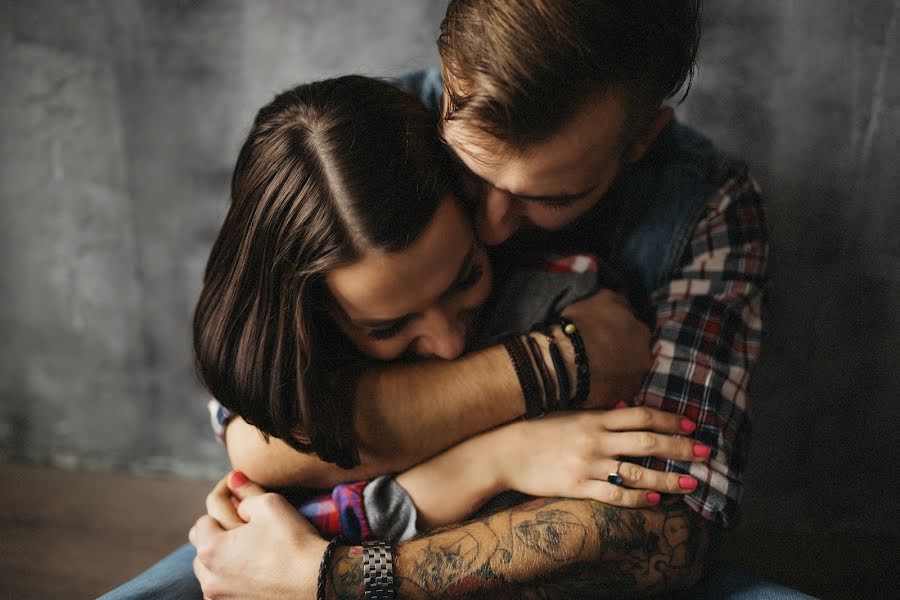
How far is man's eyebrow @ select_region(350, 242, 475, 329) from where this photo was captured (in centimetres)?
103

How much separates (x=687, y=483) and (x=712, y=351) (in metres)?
0.21

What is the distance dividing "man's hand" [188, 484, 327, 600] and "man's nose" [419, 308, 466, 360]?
0.34m

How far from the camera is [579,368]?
1.06 m

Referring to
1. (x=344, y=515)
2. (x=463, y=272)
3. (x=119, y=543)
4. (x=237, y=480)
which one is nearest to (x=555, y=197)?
(x=463, y=272)

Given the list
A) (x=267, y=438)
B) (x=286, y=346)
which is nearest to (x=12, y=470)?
(x=267, y=438)

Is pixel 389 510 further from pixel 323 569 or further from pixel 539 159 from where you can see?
pixel 539 159

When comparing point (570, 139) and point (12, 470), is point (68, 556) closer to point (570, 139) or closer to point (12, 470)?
point (12, 470)

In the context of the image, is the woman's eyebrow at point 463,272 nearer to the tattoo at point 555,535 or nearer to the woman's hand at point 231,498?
the tattoo at point 555,535

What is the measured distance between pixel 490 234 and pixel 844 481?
120 cm

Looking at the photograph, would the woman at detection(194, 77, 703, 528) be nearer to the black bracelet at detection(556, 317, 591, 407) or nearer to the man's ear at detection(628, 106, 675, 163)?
the black bracelet at detection(556, 317, 591, 407)

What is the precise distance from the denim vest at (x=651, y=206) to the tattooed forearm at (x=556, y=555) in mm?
419

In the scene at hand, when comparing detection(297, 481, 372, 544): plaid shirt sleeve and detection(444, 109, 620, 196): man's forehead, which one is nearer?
detection(444, 109, 620, 196): man's forehead

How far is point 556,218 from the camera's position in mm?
1083

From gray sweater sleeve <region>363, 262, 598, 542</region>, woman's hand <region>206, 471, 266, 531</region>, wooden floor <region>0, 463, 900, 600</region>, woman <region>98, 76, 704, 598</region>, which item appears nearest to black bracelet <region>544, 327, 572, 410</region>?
Answer: woman <region>98, 76, 704, 598</region>
